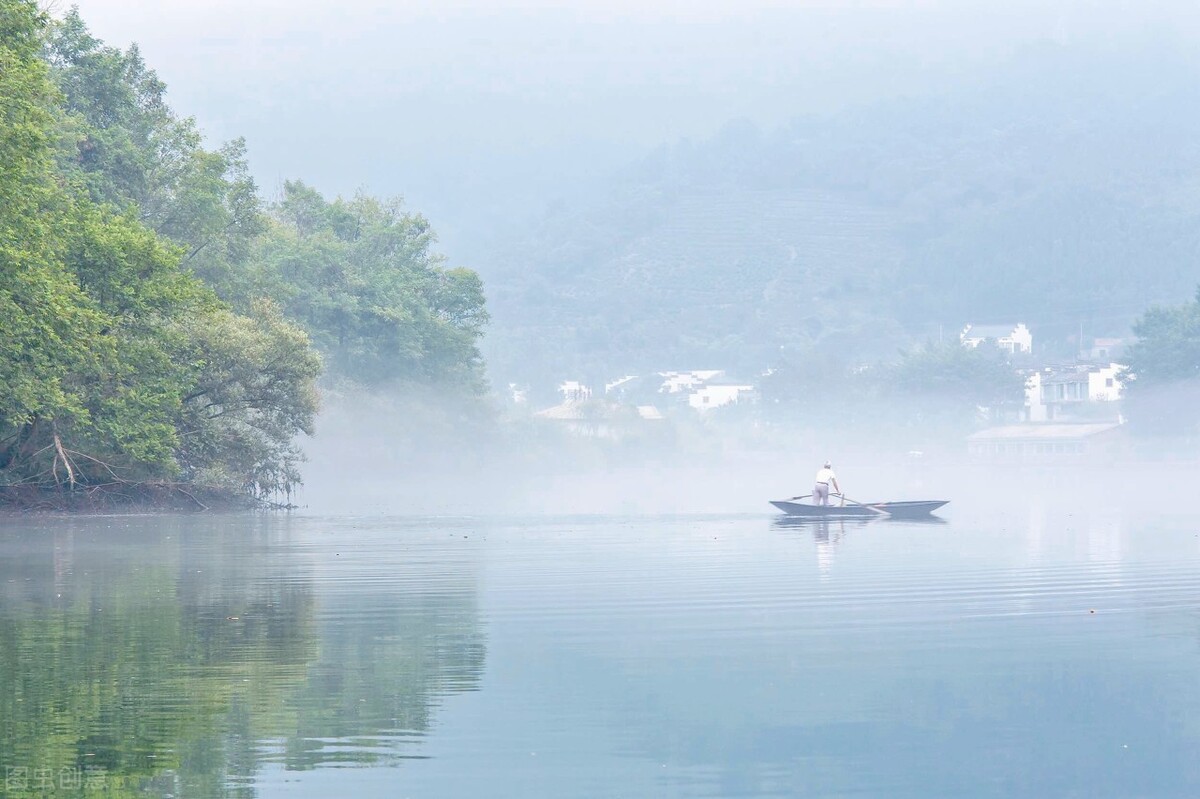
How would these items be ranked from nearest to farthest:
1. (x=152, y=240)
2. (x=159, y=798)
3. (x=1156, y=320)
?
(x=159, y=798)
(x=152, y=240)
(x=1156, y=320)

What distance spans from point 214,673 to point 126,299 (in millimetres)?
32634

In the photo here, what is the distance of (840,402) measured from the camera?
188 meters

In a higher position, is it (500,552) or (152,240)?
(152,240)

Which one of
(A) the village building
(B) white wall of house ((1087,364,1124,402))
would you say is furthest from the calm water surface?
(B) white wall of house ((1087,364,1124,402))

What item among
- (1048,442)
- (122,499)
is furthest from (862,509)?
(1048,442)

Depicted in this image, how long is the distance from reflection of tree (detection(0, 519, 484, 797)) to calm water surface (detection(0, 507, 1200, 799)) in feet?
0.16

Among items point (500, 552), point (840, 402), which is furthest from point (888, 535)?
point (840, 402)

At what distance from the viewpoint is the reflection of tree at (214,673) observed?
1227 centimetres

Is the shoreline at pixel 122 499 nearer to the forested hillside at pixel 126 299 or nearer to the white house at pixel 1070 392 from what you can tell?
the forested hillside at pixel 126 299

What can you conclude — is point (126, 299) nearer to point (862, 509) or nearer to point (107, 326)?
point (107, 326)

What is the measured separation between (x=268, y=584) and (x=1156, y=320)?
132 m

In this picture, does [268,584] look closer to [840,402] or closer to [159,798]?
[159,798]

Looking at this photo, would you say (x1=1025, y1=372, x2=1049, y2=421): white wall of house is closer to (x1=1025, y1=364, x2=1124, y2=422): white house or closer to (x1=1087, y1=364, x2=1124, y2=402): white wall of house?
(x1=1025, y1=364, x2=1124, y2=422): white house

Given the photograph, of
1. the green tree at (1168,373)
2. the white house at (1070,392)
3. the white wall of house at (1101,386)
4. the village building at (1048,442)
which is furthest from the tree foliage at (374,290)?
the white wall of house at (1101,386)
